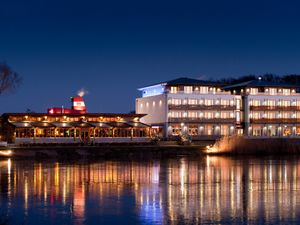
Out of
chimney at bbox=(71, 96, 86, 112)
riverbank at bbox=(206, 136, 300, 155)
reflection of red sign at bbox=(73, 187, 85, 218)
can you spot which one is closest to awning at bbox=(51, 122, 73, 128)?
chimney at bbox=(71, 96, 86, 112)

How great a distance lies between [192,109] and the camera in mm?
99688

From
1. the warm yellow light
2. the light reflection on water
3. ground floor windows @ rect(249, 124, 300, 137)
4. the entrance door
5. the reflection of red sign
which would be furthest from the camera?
ground floor windows @ rect(249, 124, 300, 137)

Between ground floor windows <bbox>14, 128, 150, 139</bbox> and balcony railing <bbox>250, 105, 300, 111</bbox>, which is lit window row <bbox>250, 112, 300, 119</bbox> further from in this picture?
ground floor windows <bbox>14, 128, 150, 139</bbox>

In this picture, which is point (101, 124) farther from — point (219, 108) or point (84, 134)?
point (219, 108)

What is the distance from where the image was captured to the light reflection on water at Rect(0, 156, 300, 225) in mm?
23562

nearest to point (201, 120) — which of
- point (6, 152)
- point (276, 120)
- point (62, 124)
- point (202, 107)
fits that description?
point (202, 107)

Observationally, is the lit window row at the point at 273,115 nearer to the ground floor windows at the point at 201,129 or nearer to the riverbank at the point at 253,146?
the ground floor windows at the point at 201,129

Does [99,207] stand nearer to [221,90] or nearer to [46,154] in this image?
[46,154]


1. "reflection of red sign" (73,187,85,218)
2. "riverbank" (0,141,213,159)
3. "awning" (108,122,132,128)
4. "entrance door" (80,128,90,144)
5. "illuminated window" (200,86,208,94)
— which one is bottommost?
"reflection of red sign" (73,187,85,218)

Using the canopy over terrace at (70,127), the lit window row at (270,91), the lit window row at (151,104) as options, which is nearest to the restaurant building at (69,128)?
the canopy over terrace at (70,127)

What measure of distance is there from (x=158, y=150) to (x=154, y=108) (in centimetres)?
3021

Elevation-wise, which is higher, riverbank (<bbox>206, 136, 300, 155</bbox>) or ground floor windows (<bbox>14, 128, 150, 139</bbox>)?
ground floor windows (<bbox>14, 128, 150, 139</bbox>)

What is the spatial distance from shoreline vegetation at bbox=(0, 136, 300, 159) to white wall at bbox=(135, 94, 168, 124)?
18.6 m

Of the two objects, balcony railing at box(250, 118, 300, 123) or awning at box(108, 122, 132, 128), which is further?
balcony railing at box(250, 118, 300, 123)
